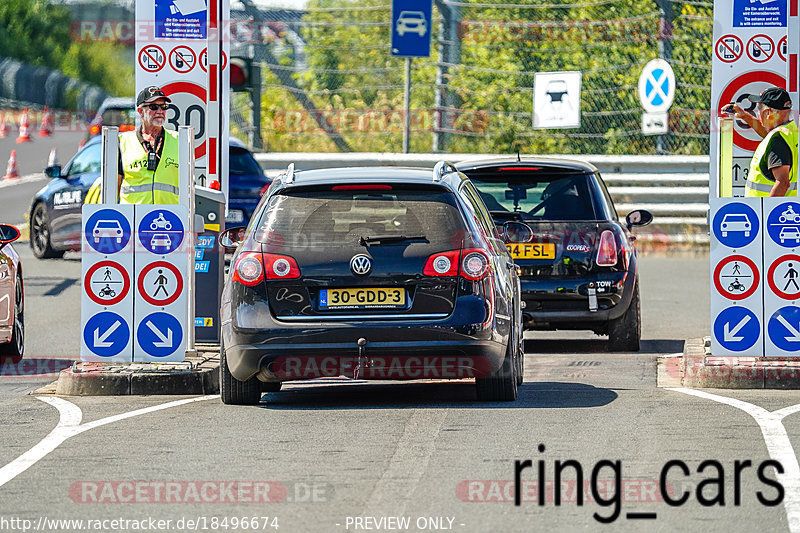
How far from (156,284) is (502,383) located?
99.8 inches

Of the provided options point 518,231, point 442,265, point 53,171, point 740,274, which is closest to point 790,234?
point 740,274

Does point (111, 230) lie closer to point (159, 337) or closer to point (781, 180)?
point (159, 337)

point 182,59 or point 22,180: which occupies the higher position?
point 182,59

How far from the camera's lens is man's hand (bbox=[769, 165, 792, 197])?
12664 mm

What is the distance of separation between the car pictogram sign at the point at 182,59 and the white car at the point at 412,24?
12.9m

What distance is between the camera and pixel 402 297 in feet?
35.2

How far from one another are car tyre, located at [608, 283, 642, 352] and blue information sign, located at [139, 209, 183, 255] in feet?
14.3

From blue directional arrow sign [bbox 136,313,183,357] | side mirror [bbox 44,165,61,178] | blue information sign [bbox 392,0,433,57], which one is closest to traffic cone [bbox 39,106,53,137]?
blue information sign [bbox 392,0,433,57]

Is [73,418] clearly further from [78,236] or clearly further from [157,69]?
[78,236]

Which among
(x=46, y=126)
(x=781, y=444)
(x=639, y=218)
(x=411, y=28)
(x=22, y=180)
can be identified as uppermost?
(x=411, y=28)

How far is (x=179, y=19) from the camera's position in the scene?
1423 centimetres

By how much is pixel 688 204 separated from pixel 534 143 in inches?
130

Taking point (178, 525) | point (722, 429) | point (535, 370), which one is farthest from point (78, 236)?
point (178, 525)

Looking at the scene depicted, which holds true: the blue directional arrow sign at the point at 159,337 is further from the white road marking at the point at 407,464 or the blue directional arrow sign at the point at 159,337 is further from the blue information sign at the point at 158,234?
the white road marking at the point at 407,464
